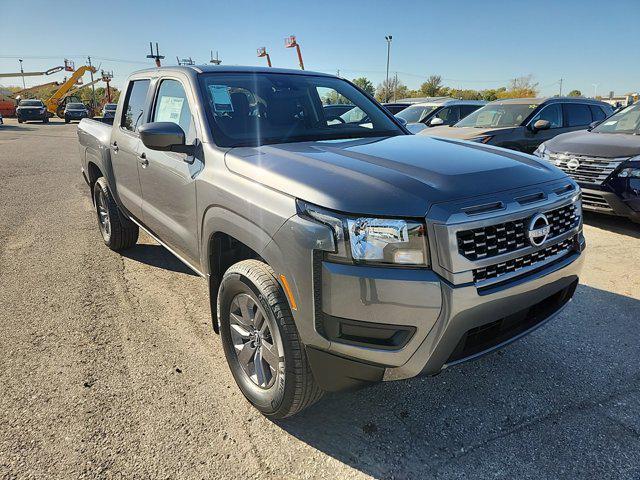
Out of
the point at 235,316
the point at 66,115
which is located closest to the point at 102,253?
the point at 235,316

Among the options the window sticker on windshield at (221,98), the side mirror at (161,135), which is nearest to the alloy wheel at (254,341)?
the side mirror at (161,135)

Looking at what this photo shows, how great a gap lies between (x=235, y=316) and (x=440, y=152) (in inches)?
58.8

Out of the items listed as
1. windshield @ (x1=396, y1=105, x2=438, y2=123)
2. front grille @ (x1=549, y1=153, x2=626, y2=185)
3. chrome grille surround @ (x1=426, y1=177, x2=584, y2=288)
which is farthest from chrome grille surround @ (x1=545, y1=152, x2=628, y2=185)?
windshield @ (x1=396, y1=105, x2=438, y2=123)

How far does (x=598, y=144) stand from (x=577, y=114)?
3707 millimetres

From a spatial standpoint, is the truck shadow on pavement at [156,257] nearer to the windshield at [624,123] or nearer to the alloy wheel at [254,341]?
the alloy wheel at [254,341]

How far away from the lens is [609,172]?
217 inches

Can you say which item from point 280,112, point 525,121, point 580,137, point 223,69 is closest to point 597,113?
point 525,121

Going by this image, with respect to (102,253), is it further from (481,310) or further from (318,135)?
(481,310)

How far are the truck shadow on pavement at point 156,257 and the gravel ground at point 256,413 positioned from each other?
0.64m

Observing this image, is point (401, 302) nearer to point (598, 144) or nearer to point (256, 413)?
point (256, 413)

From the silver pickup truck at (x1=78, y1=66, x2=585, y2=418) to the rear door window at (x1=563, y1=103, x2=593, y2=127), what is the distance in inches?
286

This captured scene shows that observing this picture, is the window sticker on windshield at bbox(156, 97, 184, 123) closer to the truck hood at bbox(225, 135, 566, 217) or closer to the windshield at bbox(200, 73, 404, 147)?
the windshield at bbox(200, 73, 404, 147)

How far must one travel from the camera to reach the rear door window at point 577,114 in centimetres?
886

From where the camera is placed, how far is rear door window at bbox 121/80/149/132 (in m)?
3.82
